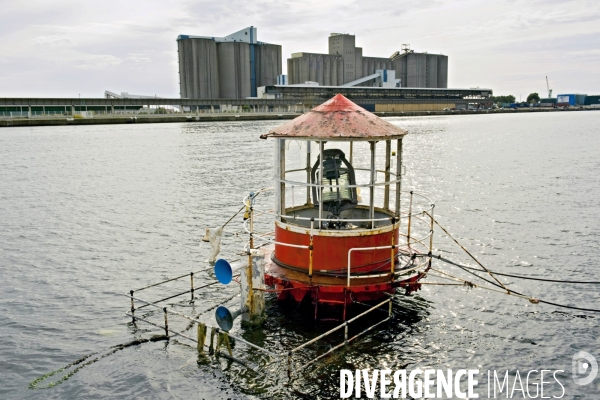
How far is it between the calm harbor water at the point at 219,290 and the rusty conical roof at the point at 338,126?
20.8 feet

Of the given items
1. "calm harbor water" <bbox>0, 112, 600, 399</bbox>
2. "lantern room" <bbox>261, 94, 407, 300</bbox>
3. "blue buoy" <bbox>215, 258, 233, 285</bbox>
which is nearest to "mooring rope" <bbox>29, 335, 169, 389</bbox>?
"calm harbor water" <bbox>0, 112, 600, 399</bbox>

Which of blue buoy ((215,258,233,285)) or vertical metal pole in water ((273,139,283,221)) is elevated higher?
vertical metal pole in water ((273,139,283,221))

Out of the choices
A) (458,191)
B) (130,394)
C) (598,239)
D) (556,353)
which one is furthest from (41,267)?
(458,191)

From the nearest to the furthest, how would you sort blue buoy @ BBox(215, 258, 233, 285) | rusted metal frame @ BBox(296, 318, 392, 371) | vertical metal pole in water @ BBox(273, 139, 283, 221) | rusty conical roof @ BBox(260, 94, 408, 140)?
rusted metal frame @ BBox(296, 318, 392, 371), rusty conical roof @ BBox(260, 94, 408, 140), blue buoy @ BBox(215, 258, 233, 285), vertical metal pole in water @ BBox(273, 139, 283, 221)

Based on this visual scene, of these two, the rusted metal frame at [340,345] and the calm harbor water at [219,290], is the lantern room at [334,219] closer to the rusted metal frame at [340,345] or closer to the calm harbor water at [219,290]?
the rusted metal frame at [340,345]

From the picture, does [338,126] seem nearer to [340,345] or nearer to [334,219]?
[334,219]

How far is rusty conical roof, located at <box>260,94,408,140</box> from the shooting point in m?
14.5

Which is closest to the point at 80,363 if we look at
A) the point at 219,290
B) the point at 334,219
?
the point at 219,290

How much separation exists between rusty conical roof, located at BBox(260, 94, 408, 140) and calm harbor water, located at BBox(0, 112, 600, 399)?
250 inches

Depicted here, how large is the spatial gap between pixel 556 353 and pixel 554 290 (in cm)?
617

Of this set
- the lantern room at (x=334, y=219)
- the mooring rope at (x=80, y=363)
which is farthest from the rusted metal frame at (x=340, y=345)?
the mooring rope at (x=80, y=363)

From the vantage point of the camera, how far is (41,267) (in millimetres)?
25125

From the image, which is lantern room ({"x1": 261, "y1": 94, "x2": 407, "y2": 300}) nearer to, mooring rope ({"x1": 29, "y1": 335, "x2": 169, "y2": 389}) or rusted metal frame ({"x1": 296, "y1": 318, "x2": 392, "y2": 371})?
rusted metal frame ({"x1": 296, "y1": 318, "x2": 392, "y2": 371})

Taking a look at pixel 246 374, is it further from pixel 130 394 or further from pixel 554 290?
pixel 554 290
